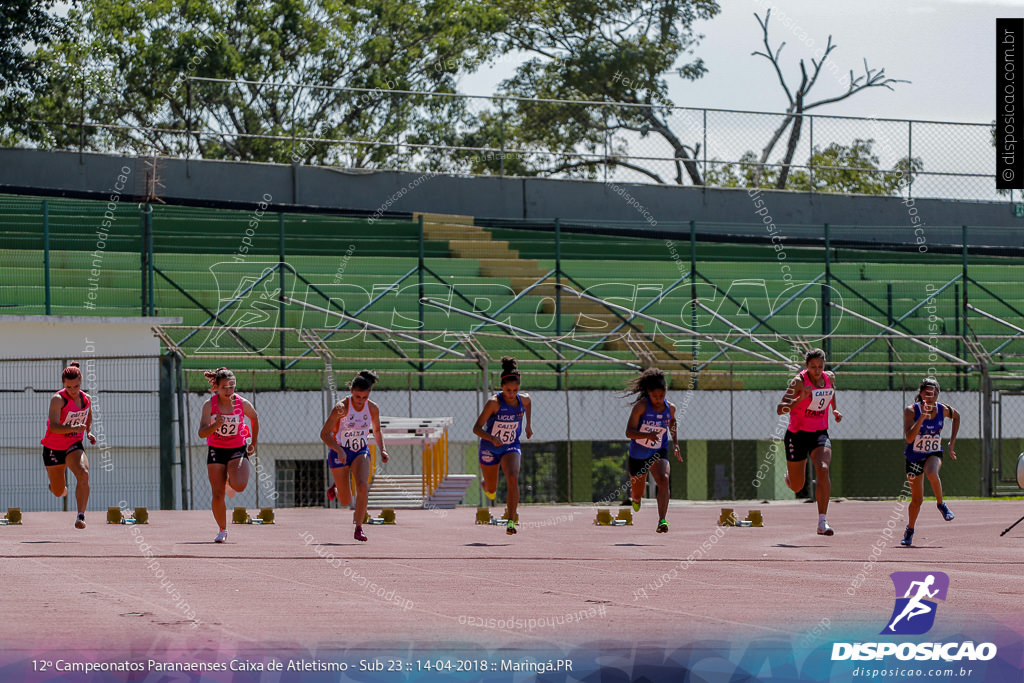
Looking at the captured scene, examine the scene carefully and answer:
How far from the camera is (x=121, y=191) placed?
34750 mm

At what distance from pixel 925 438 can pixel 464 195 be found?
2272 centimetres

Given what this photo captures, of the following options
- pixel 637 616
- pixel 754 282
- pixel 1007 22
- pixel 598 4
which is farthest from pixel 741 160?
pixel 637 616

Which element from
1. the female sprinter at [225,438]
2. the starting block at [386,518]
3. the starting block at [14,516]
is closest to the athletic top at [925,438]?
the starting block at [386,518]

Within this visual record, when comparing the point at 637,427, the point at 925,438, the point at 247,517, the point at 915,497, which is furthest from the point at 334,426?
the point at 925,438

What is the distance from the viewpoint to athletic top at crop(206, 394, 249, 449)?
14516mm

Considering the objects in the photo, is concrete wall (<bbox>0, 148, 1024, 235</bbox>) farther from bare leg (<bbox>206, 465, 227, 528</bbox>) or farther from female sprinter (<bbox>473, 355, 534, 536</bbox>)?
bare leg (<bbox>206, 465, 227, 528</bbox>)

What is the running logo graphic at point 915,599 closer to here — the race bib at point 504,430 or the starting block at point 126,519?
the race bib at point 504,430

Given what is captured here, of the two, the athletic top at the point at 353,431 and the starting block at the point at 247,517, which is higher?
the athletic top at the point at 353,431

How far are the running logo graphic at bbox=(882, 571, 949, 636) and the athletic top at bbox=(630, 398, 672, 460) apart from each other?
180 inches

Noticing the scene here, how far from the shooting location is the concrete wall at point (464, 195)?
34.7 m

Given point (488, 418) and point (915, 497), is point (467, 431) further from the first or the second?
point (915, 497)

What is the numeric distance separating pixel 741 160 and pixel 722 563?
26.0 meters

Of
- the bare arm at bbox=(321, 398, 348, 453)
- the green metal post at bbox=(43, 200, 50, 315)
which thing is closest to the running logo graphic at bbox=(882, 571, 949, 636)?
the bare arm at bbox=(321, 398, 348, 453)

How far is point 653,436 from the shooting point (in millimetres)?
16016
